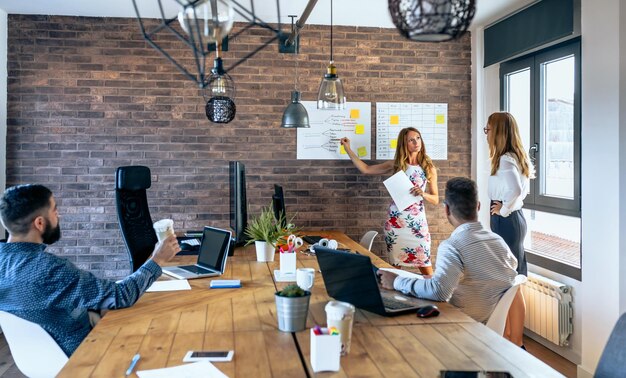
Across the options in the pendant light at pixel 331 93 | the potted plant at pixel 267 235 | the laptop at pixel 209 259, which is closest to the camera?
the laptop at pixel 209 259

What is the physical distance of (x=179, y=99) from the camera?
5.25 meters

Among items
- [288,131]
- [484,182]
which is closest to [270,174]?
[288,131]

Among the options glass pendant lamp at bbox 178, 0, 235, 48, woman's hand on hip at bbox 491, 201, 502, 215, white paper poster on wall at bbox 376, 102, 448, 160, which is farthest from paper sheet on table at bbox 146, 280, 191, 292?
white paper poster on wall at bbox 376, 102, 448, 160

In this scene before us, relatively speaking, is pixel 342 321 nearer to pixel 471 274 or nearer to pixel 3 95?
pixel 471 274

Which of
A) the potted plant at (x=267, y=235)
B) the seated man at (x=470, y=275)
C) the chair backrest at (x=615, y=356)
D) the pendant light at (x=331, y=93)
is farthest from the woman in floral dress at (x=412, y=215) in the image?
the chair backrest at (x=615, y=356)

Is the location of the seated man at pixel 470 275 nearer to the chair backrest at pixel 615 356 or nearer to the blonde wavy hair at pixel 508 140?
the chair backrest at pixel 615 356

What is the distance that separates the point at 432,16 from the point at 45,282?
1.77 meters

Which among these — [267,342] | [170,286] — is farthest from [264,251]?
[267,342]

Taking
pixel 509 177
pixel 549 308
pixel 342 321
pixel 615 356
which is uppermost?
pixel 509 177

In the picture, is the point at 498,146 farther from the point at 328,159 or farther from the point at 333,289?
the point at 333,289

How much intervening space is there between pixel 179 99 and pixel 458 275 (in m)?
3.45

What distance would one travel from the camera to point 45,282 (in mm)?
2289

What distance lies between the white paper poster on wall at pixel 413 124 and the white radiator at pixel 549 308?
5.23ft

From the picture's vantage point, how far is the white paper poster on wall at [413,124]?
5.54m
